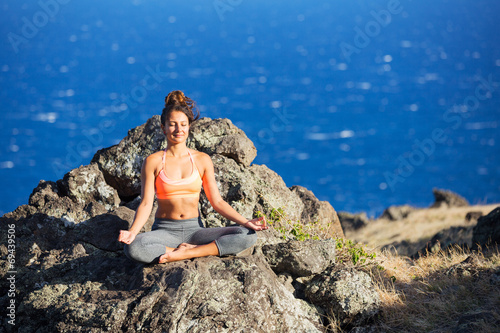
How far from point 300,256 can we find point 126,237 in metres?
2.31

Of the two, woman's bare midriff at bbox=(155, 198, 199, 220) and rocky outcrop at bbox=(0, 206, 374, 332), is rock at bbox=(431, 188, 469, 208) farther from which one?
woman's bare midriff at bbox=(155, 198, 199, 220)

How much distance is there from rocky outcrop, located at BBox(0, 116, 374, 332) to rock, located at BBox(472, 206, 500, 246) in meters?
2.94

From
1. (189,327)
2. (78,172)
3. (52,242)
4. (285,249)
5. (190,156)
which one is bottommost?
(189,327)

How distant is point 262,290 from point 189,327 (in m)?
0.88

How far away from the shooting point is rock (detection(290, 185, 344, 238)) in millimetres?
8719

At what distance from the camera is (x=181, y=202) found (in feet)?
21.2

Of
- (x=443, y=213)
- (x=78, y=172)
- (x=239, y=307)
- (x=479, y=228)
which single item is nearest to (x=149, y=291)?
(x=239, y=307)

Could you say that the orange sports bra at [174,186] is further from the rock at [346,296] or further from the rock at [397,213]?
the rock at [397,213]

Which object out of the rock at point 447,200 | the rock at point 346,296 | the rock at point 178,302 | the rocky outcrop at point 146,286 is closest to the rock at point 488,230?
the rock at point 346,296

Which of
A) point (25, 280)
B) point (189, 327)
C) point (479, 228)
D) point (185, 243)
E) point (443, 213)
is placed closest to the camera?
point (189, 327)

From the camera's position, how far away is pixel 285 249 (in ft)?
23.1

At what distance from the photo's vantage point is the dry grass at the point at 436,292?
21.5 feet

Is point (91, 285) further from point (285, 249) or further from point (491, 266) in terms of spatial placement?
point (491, 266)

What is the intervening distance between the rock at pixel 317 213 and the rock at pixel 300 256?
1325 mm
